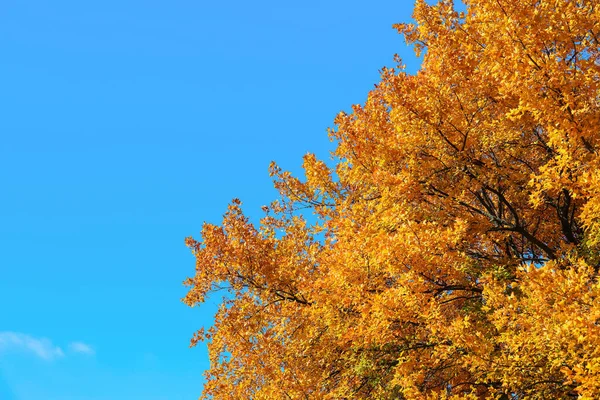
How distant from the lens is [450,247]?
26.7 feet

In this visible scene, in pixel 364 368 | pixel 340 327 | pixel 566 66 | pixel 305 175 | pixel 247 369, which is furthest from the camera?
pixel 305 175

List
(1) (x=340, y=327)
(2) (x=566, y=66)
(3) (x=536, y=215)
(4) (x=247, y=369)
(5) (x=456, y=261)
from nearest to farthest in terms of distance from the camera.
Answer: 1. (2) (x=566, y=66)
2. (5) (x=456, y=261)
3. (1) (x=340, y=327)
4. (3) (x=536, y=215)
5. (4) (x=247, y=369)

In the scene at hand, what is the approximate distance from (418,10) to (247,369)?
845cm

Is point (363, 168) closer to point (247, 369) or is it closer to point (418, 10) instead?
point (418, 10)

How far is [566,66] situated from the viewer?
655 centimetres

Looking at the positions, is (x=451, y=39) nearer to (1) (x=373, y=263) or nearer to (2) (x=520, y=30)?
(2) (x=520, y=30)

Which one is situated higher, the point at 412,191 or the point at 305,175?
the point at 305,175

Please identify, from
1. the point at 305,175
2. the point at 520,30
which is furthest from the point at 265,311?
the point at 520,30

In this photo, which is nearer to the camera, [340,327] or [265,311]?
[340,327]

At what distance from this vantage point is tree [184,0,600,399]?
638 centimetres

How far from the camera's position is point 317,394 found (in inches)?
351

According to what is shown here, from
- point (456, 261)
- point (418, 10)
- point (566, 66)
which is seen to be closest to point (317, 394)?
point (456, 261)

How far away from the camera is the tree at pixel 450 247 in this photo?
20.9 feet

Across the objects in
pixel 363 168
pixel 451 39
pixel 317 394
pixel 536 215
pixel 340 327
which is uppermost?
pixel 451 39
